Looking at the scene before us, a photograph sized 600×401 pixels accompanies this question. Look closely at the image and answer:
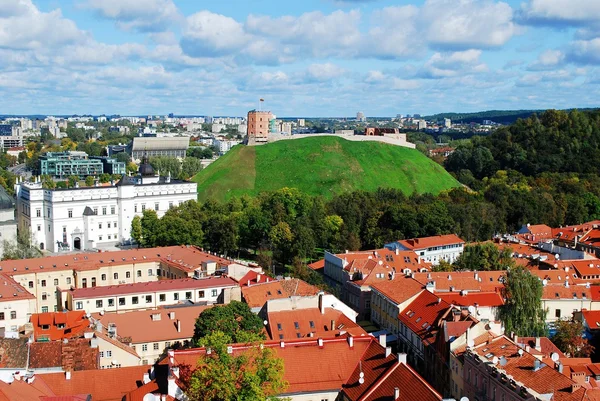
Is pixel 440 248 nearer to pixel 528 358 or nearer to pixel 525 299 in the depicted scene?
pixel 525 299

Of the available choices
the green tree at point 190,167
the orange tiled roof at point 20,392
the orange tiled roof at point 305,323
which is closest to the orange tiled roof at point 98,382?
the orange tiled roof at point 20,392

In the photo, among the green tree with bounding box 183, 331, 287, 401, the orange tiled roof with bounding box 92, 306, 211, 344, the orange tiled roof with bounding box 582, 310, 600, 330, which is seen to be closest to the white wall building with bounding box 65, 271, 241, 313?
the orange tiled roof with bounding box 92, 306, 211, 344

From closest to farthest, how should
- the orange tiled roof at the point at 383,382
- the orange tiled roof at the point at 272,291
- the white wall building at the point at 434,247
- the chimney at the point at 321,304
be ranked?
the orange tiled roof at the point at 383,382 → the chimney at the point at 321,304 → the orange tiled roof at the point at 272,291 → the white wall building at the point at 434,247

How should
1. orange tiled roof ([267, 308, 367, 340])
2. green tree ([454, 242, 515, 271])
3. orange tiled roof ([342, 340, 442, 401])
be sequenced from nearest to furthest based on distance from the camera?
orange tiled roof ([342, 340, 442, 401]) → orange tiled roof ([267, 308, 367, 340]) → green tree ([454, 242, 515, 271])

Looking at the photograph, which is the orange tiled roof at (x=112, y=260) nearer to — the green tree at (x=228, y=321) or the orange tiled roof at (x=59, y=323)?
the orange tiled roof at (x=59, y=323)

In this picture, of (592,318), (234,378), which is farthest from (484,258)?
(234,378)

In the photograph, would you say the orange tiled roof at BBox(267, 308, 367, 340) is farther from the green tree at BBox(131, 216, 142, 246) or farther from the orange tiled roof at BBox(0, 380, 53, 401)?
the green tree at BBox(131, 216, 142, 246)

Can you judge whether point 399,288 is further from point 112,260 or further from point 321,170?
point 321,170
